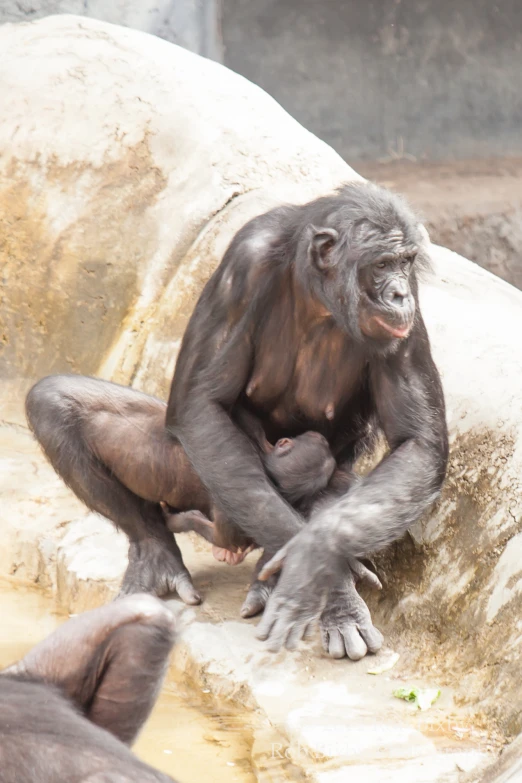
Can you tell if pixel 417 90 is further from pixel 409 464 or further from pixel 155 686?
pixel 155 686

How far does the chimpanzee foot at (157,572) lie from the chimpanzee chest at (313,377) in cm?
67

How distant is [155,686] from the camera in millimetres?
3025

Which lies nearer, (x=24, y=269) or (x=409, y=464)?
(x=409, y=464)

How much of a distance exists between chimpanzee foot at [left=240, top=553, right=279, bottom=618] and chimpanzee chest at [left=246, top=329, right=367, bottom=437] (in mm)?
528

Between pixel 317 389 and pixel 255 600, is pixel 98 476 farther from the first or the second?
pixel 317 389

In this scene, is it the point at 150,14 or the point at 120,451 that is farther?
the point at 150,14

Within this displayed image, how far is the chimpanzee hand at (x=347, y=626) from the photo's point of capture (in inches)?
153

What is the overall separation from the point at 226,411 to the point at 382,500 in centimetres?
63

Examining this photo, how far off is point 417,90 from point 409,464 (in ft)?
19.4

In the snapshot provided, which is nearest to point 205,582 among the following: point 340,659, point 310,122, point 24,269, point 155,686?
point 340,659

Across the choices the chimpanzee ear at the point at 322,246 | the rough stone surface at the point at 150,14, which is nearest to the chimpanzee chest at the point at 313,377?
the chimpanzee ear at the point at 322,246

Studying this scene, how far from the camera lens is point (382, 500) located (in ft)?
12.6

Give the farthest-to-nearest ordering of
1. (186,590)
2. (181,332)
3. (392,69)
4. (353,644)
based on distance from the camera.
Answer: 1. (392,69)
2. (181,332)
3. (186,590)
4. (353,644)

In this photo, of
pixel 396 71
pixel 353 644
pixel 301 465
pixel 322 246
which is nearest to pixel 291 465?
pixel 301 465
